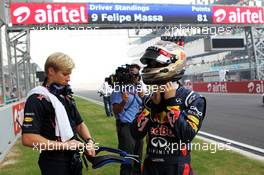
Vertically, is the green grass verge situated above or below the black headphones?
below

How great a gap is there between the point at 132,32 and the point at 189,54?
127 feet

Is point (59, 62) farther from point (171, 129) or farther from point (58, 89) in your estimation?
point (171, 129)

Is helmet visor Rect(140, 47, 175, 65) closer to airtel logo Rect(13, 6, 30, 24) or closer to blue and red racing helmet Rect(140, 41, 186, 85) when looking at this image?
blue and red racing helmet Rect(140, 41, 186, 85)

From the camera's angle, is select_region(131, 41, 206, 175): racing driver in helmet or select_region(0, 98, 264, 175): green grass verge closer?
select_region(131, 41, 206, 175): racing driver in helmet

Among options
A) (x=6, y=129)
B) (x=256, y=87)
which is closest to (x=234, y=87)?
(x=256, y=87)

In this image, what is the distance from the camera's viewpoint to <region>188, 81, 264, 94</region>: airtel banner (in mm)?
27234

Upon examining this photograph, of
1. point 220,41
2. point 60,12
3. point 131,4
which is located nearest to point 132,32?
point 131,4

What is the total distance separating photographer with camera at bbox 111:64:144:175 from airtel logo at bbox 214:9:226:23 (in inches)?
955

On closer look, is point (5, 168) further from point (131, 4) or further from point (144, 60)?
point (131, 4)

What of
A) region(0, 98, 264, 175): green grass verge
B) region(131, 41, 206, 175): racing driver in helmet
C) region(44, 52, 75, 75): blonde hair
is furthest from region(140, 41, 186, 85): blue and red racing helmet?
region(0, 98, 264, 175): green grass verge

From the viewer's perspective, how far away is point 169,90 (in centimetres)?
245

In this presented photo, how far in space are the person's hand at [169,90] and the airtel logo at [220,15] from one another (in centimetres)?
2692

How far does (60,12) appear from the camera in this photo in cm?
2473

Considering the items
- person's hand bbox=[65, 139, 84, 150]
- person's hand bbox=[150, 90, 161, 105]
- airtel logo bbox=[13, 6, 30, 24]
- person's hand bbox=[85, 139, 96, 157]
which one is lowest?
person's hand bbox=[85, 139, 96, 157]
